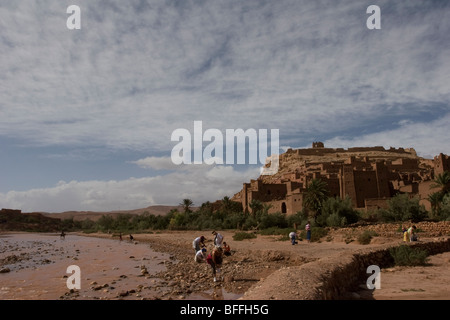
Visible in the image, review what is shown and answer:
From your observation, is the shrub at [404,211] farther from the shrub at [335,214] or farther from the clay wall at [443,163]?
the clay wall at [443,163]

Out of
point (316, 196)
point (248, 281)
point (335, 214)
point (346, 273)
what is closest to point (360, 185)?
point (316, 196)

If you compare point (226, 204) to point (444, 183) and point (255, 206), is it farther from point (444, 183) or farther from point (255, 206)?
point (444, 183)

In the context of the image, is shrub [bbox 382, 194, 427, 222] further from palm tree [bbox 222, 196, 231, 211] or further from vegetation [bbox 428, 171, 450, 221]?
palm tree [bbox 222, 196, 231, 211]

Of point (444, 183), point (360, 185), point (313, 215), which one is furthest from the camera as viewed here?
point (360, 185)

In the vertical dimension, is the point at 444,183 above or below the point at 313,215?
above

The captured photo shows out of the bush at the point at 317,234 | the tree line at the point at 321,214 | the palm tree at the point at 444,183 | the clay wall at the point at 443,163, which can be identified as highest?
the clay wall at the point at 443,163

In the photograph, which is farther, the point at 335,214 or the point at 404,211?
the point at 335,214

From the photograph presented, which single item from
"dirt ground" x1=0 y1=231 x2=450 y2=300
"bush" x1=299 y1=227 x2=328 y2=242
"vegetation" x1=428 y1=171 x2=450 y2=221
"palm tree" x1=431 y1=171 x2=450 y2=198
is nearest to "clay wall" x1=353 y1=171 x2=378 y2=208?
"vegetation" x1=428 y1=171 x2=450 y2=221

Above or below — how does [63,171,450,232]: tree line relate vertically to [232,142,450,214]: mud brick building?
below

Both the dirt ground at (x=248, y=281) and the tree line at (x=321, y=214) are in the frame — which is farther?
the tree line at (x=321, y=214)

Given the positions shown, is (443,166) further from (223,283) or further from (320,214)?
(223,283)

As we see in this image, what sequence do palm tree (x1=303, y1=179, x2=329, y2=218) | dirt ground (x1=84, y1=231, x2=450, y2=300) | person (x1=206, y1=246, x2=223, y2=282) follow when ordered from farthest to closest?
palm tree (x1=303, y1=179, x2=329, y2=218) < person (x1=206, y1=246, x2=223, y2=282) < dirt ground (x1=84, y1=231, x2=450, y2=300)

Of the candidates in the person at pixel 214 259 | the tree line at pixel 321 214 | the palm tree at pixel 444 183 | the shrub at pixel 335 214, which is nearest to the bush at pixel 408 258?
the person at pixel 214 259

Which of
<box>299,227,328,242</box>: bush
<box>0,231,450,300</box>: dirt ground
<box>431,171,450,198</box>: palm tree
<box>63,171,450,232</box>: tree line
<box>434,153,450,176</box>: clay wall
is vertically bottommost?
<box>0,231,450,300</box>: dirt ground
